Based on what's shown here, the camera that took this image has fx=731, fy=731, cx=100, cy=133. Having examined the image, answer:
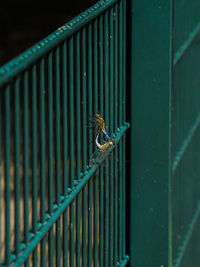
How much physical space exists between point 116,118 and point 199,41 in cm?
193

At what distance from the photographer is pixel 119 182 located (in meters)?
2.53

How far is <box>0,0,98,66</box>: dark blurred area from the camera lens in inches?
454

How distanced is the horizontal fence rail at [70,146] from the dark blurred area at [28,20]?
909 cm

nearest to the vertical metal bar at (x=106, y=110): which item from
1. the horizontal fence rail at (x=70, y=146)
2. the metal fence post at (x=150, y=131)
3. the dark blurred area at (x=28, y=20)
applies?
the horizontal fence rail at (x=70, y=146)

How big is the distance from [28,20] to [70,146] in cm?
1023

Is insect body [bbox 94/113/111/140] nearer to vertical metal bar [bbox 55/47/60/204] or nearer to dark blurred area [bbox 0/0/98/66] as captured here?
vertical metal bar [bbox 55/47/60/204]

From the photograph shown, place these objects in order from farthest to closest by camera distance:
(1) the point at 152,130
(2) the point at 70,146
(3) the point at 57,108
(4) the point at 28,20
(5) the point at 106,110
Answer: (4) the point at 28,20, (1) the point at 152,130, (5) the point at 106,110, (2) the point at 70,146, (3) the point at 57,108

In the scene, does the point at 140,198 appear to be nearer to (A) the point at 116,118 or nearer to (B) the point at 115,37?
(A) the point at 116,118

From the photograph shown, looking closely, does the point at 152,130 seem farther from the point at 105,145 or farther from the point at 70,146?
the point at 70,146

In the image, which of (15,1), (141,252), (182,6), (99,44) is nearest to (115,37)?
(99,44)

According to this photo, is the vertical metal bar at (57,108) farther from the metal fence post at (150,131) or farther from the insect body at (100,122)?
the metal fence post at (150,131)

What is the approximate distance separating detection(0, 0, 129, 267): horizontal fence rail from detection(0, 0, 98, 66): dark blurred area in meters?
9.09

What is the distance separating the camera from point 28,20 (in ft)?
39.1

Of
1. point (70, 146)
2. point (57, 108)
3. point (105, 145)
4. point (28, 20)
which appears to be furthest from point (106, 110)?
point (28, 20)
